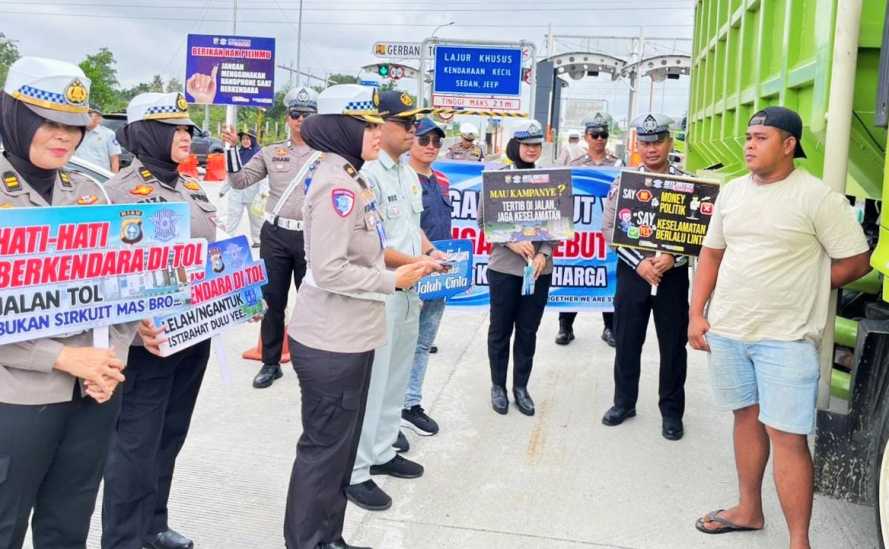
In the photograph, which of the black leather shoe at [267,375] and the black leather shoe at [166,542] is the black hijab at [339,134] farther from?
the black leather shoe at [267,375]

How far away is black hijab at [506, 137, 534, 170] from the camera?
16.1ft

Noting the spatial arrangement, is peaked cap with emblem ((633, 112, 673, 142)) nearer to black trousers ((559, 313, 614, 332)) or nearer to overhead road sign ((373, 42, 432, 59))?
black trousers ((559, 313, 614, 332))

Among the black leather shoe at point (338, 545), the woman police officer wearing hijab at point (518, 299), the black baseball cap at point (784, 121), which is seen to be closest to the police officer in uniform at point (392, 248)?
the black leather shoe at point (338, 545)

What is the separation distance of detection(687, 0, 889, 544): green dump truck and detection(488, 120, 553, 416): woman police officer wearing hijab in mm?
1434

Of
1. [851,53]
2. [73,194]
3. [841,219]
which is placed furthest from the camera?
[841,219]

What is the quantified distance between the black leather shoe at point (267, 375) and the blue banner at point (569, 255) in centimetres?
180

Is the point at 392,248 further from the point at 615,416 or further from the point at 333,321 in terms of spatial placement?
the point at 615,416

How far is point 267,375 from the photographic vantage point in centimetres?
523

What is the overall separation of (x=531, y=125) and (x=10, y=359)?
3.50 m

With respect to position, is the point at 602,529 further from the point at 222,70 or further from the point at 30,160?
the point at 222,70

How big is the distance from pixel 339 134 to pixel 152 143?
655 millimetres

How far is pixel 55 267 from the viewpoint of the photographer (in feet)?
6.75

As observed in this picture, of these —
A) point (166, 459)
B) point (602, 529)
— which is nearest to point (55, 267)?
point (166, 459)

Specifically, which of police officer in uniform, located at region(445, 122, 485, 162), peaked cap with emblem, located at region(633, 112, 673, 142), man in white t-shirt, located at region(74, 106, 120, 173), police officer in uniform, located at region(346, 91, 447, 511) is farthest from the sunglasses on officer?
police officer in uniform, located at region(445, 122, 485, 162)
